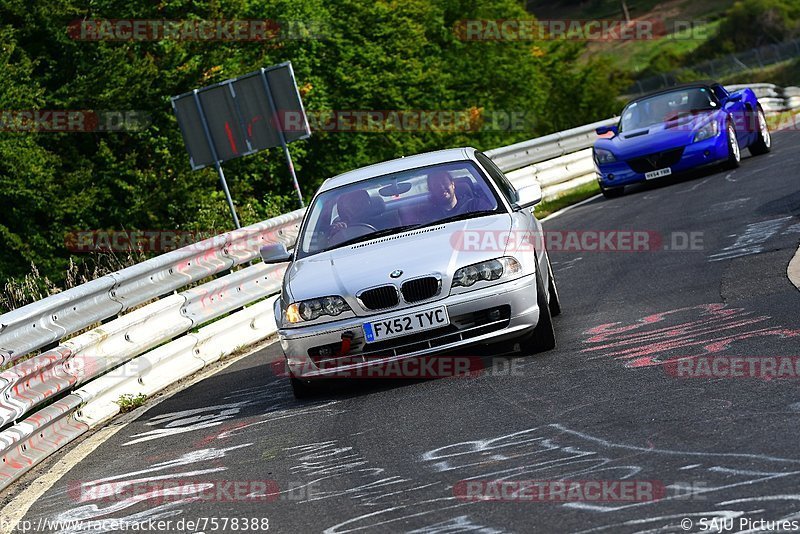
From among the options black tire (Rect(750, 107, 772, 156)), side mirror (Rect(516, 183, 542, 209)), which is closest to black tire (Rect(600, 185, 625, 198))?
black tire (Rect(750, 107, 772, 156))

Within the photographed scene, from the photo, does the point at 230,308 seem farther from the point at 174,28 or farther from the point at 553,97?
the point at 553,97

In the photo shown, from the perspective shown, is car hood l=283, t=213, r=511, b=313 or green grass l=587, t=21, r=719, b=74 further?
green grass l=587, t=21, r=719, b=74

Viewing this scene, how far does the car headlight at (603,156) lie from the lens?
1891 cm

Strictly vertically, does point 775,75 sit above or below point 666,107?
below

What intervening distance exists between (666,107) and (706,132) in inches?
44.2

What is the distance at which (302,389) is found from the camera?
8547mm

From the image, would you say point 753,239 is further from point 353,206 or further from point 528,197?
point 353,206

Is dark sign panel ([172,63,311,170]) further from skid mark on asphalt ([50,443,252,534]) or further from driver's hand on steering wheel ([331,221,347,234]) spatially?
skid mark on asphalt ([50,443,252,534])

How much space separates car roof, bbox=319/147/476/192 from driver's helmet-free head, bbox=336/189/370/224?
0.22m

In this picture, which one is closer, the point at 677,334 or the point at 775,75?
the point at 677,334

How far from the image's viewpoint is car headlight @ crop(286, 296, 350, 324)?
806 centimetres

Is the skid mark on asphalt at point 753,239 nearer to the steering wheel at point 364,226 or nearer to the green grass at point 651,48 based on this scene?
the steering wheel at point 364,226

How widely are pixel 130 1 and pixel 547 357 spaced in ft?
100

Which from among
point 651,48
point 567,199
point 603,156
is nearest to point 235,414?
point 603,156
